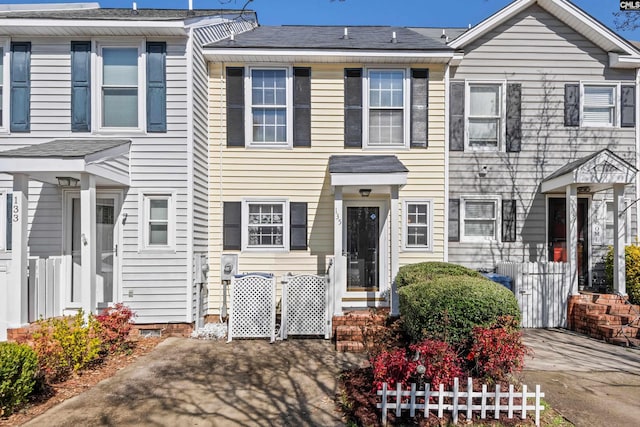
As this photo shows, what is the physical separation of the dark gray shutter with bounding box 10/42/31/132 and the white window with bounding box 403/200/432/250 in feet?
26.1

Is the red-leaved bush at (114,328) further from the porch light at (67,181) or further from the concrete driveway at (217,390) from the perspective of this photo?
the porch light at (67,181)

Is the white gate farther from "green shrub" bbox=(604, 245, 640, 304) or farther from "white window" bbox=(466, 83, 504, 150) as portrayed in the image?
"white window" bbox=(466, 83, 504, 150)

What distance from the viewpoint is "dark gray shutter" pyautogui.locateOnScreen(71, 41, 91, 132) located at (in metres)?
7.55

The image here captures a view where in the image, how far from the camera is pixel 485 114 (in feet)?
30.4

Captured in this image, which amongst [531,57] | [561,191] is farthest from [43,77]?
[561,191]

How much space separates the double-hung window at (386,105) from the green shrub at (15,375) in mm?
6964

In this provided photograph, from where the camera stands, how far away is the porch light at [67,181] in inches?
286

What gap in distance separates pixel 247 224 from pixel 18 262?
4040mm

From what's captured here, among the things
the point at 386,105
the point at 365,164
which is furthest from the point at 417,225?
the point at 386,105

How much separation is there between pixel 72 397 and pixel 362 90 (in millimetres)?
7522

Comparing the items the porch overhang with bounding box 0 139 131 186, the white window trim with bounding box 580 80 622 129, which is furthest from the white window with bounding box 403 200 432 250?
the porch overhang with bounding box 0 139 131 186

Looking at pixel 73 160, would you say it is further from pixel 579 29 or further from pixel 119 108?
pixel 579 29

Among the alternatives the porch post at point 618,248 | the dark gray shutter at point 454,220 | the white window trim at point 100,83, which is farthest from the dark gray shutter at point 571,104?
the white window trim at point 100,83

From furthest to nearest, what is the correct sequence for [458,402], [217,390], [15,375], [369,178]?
[369,178], [217,390], [15,375], [458,402]
